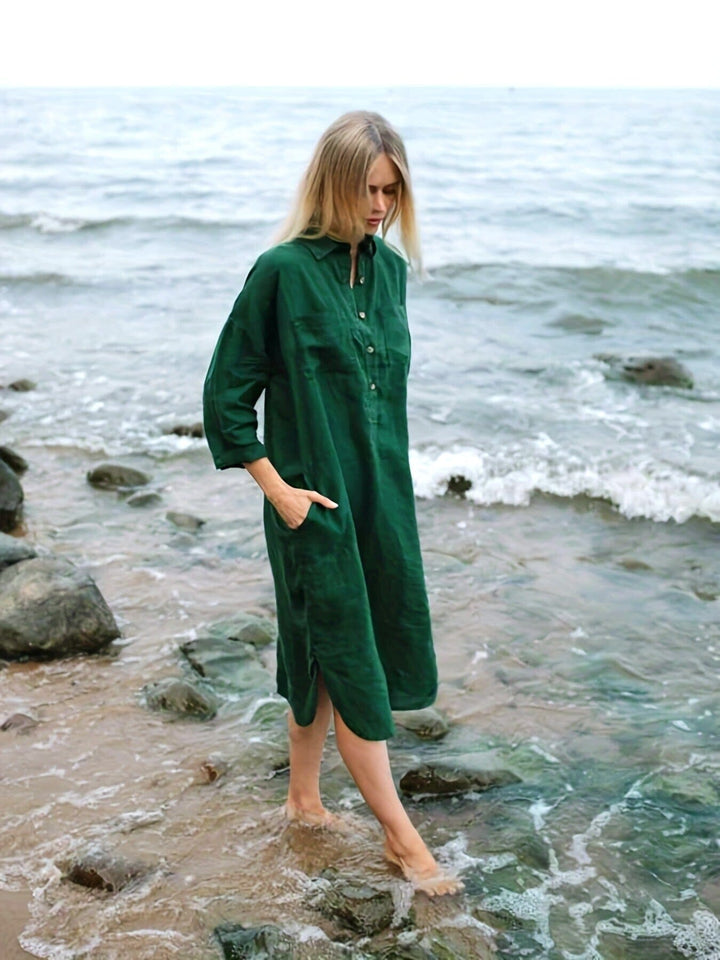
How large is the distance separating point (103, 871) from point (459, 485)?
4.34m

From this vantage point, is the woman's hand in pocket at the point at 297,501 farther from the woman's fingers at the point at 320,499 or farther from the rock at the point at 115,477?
the rock at the point at 115,477

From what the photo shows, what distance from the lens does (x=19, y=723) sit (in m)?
4.36

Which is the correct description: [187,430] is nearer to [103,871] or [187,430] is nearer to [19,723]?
[19,723]

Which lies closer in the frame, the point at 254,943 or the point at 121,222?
the point at 254,943

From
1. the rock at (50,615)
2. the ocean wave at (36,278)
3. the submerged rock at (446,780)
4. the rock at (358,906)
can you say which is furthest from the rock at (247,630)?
the ocean wave at (36,278)

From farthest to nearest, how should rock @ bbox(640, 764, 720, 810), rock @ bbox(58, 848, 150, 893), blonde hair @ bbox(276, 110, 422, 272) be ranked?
rock @ bbox(640, 764, 720, 810), rock @ bbox(58, 848, 150, 893), blonde hair @ bbox(276, 110, 422, 272)

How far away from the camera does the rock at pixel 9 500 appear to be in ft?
21.1

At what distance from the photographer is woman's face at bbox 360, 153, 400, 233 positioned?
2865 mm

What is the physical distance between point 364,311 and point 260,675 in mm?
2200

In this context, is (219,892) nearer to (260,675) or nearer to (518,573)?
(260,675)

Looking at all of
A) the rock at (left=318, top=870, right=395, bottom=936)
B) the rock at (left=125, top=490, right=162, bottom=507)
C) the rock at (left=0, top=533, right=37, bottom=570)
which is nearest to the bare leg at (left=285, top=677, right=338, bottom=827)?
the rock at (left=318, top=870, right=395, bottom=936)

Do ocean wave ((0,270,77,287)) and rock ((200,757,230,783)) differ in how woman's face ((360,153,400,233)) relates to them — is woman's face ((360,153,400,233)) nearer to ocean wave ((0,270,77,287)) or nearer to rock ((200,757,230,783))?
rock ((200,757,230,783))

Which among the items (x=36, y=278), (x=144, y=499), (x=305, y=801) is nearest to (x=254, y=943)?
(x=305, y=801)

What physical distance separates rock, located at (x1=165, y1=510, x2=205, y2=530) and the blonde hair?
3681mm
